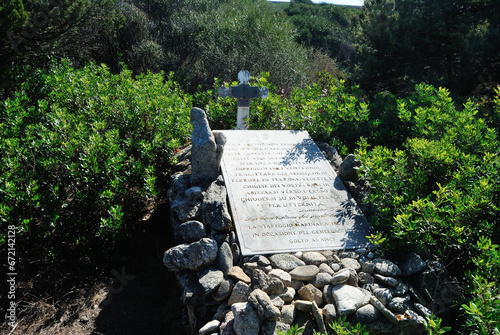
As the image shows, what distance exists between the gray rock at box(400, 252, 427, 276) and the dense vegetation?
0.38 ft

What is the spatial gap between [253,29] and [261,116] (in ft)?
17.6

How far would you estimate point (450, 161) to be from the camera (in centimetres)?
344

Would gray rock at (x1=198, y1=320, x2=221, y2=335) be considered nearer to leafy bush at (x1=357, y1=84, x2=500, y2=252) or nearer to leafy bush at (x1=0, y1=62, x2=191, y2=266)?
leafy bush at (x1=0, y1=62, x2=191, y2=266)

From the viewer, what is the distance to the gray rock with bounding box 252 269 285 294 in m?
2.72

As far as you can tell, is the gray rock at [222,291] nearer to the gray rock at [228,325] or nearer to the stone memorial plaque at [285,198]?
the gray rock at [228,325]

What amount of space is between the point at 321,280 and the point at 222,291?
2.71 feet

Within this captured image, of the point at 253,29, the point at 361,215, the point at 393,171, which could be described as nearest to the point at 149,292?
the point at 361,215

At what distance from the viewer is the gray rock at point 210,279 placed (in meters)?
2.80

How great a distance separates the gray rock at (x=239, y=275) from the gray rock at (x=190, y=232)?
20.0 inches

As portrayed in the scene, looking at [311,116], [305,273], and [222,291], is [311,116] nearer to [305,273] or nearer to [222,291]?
[305,273]

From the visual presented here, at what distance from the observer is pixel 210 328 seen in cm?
257

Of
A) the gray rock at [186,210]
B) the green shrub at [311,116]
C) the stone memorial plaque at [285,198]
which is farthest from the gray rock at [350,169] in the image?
the gray rock at [186,210]

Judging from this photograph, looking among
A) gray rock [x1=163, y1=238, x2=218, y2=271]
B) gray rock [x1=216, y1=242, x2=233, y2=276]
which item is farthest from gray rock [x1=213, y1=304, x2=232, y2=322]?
gray rock [x1=163, y1=238, x2=218, y2=271]

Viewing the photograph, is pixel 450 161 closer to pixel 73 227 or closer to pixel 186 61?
pixel 73 227
